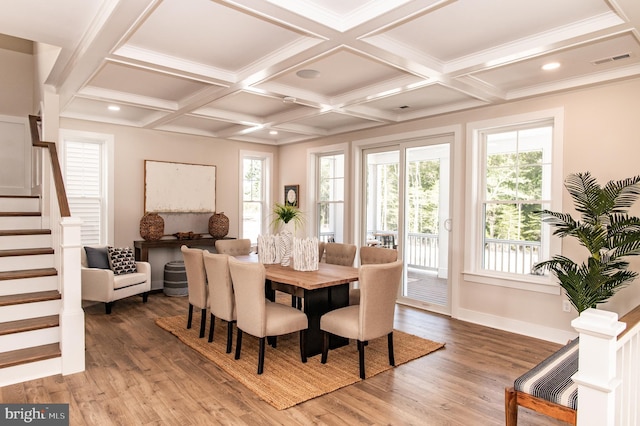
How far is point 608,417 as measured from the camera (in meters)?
1.48

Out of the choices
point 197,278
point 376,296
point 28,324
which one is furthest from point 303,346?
point 28,324

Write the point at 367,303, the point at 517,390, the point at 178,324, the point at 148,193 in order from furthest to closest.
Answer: the point at 148,193
the point at 178,324
the point at 367,303
the point at 517,390

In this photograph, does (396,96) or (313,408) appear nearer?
(313,408)

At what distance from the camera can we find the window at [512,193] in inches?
172

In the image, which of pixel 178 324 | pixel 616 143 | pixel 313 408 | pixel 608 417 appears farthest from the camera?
pixel 178 324

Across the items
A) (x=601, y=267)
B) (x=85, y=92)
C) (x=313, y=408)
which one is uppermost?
(x=85, y=92)

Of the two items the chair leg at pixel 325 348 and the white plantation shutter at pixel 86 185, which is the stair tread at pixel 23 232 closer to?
the white plantation shutter at pixel 86 185

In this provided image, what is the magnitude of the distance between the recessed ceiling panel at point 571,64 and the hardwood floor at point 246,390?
2595 mm

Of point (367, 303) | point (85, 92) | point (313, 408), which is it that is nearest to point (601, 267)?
point (367, 303)

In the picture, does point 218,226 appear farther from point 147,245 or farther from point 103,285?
point 103,285

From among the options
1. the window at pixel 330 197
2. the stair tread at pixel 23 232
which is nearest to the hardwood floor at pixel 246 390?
the stair tread at pixel 23 232

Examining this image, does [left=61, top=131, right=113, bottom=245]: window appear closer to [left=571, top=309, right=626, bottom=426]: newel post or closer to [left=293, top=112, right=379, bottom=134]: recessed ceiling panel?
[left=293, top=112, right=379, bottom=134]: recessed ceiling panel

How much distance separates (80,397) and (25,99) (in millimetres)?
4243

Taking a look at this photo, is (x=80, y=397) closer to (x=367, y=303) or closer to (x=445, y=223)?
(x=367, y=303)
